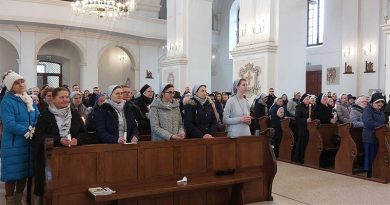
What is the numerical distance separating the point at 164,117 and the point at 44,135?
1.51 m

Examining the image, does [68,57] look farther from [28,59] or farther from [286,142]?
[286,142]

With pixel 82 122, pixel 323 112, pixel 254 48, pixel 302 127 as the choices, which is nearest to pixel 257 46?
pixel 254 48

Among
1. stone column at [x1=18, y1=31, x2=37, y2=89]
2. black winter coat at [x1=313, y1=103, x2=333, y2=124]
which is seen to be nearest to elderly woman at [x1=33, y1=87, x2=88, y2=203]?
black winter coat at [x1=313, y1=103, x2=333, y2=124]

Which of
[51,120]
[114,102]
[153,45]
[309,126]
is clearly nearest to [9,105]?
[51,120]

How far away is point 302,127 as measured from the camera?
8.35m

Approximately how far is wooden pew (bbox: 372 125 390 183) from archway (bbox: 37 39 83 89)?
16159 mm

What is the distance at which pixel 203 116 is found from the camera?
552 centimetres

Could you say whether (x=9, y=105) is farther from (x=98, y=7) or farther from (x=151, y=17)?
(x=151, y=17)

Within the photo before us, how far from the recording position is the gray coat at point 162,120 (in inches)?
200

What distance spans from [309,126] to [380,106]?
149 cm

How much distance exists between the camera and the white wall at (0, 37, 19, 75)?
61.2ft

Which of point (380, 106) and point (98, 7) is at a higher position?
point (98, 7)

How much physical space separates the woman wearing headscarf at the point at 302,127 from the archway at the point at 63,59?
1425 cm

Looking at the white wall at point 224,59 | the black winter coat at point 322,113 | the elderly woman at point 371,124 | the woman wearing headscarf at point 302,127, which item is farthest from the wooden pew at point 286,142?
the white wall at point 224,59
